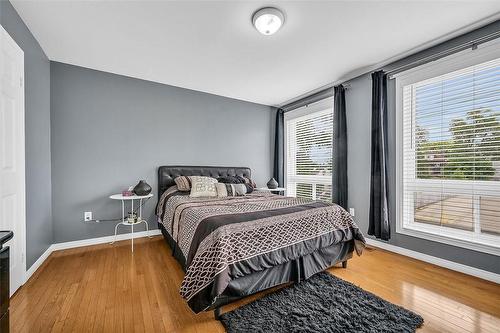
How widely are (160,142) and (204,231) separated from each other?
2304 mm

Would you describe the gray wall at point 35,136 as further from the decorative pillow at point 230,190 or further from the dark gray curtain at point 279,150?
the dark gray curtain at point 279,150

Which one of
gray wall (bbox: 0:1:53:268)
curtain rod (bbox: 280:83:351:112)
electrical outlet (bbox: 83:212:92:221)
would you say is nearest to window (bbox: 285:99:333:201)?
curtain rod (bbox: 280:83:351:112)

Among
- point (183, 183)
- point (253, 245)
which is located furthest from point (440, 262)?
point (183, 183)

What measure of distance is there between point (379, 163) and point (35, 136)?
4.03 m

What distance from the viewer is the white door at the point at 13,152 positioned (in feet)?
5.51

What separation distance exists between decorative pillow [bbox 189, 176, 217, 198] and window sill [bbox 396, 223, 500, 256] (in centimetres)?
249

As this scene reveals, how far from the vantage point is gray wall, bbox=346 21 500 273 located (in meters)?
2.44

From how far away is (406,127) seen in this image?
2697 mm

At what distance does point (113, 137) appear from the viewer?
3.12 meters

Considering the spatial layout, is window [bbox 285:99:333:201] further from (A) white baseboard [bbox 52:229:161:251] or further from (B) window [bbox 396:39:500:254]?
(A) white baseboard [bbox 52:229:161:251]

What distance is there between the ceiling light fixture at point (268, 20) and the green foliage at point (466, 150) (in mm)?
2107

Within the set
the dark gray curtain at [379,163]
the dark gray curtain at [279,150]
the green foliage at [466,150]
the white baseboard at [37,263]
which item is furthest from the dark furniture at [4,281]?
the dark gray curtain at [279,150]

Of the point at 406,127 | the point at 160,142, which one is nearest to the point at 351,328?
the point at 406,127

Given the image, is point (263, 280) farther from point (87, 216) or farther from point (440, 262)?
point (87, 216)
